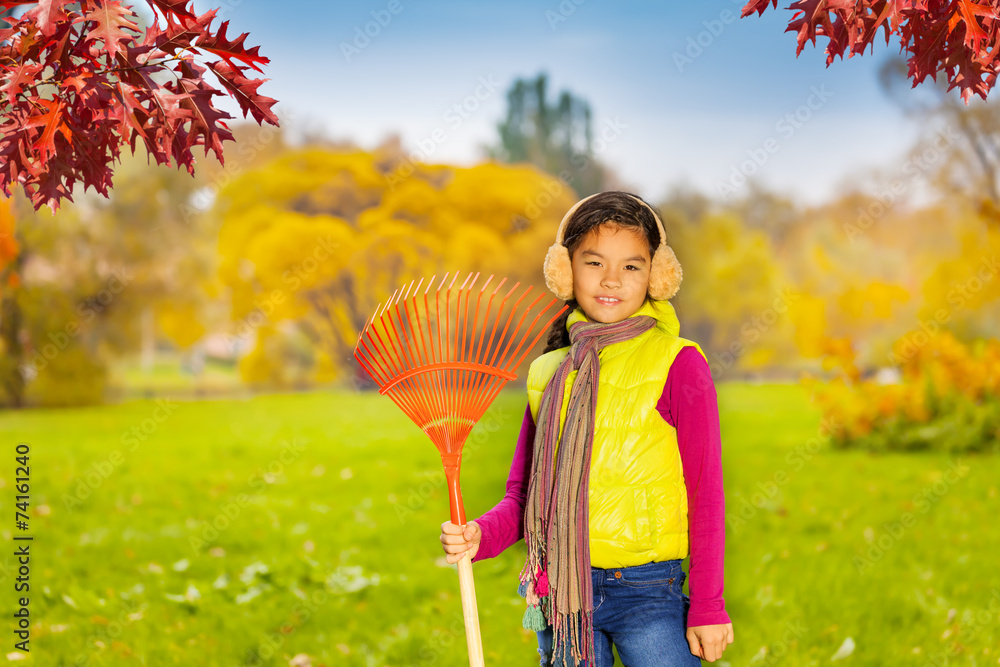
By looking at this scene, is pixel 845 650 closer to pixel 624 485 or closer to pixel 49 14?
pixel 624 485

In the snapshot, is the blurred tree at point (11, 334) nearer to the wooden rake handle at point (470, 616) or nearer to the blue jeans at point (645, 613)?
the wooden rake handle at point (470, 616)

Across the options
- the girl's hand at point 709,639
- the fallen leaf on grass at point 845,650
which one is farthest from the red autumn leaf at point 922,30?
the fallen leaf on grass at point 845,650

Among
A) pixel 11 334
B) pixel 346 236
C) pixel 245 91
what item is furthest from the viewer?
pixel 346 236

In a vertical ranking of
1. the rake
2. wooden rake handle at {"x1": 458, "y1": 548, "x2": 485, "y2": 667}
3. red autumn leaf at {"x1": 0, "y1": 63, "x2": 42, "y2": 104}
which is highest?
red autumn leaf at {"x1": 0, "y1": 63, "x2": 42, "y2": 104}

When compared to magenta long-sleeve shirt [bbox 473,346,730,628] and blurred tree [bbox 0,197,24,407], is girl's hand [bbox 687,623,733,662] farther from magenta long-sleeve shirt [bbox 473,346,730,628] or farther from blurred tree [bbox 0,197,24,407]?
blurred tree [bbox 0,197,24,407]

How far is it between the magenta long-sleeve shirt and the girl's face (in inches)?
6.8

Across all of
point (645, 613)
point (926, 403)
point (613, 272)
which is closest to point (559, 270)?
point (613, 272)

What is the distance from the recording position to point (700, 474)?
175 centimetres

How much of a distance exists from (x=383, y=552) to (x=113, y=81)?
3.86m

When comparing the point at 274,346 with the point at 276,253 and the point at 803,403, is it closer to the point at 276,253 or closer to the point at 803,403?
the point at 276,253

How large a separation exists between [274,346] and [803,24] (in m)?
12.5

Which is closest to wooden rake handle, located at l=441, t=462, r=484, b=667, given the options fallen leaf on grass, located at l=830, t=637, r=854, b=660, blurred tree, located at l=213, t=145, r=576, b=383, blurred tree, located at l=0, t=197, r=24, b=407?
fallen leaf on grass, located at l=830, t=637, r=854, b=660

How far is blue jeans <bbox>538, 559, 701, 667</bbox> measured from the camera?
1.72 m

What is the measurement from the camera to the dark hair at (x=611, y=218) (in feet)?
6.05
